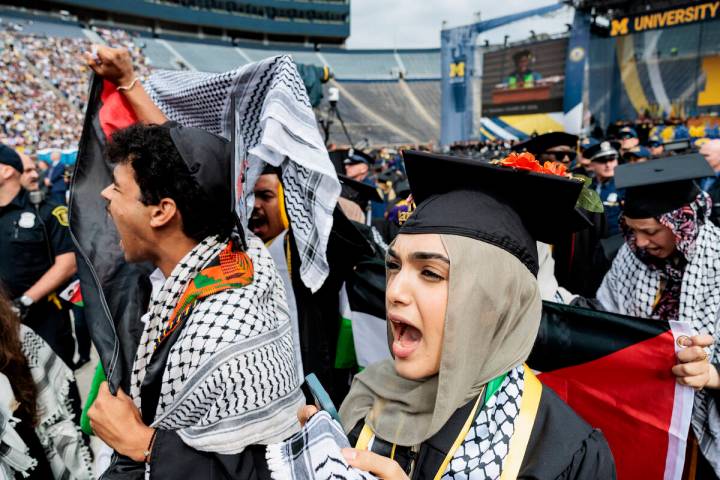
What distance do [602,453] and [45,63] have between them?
37.4 m

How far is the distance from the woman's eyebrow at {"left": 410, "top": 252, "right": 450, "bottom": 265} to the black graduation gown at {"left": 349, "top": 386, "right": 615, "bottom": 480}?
40cm

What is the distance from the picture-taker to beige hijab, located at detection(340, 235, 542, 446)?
113 centimetres

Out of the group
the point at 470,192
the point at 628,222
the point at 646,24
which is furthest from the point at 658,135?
the point at 470,192

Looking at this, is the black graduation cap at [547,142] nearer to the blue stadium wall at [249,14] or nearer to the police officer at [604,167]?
the police officer at [604,167]

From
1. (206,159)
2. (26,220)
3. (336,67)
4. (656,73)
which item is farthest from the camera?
(336,67)

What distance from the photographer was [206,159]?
1.58 metres

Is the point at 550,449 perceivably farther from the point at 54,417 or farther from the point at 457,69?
the point at 457,69

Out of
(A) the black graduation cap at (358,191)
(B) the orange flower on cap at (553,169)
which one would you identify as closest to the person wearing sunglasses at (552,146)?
(A) the black graduation cap at (358,191)

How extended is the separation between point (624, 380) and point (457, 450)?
0.93m

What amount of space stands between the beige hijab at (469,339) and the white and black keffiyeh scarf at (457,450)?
7cm

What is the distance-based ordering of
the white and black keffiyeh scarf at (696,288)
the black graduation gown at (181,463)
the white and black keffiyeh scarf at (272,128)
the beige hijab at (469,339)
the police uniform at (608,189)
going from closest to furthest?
1. the beige hijab at (469,339)
2. the black graduation gown at (181,463)
3. the white and black keffiyeh scarf at (272,128)
4. the white and black keffiyeh scarf at (696,288)
5. the police uniform at (608,189)

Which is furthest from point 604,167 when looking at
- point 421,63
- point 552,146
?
point 421,63

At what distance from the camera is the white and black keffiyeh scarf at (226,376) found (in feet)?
4.26

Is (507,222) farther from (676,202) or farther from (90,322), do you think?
(90,322)
